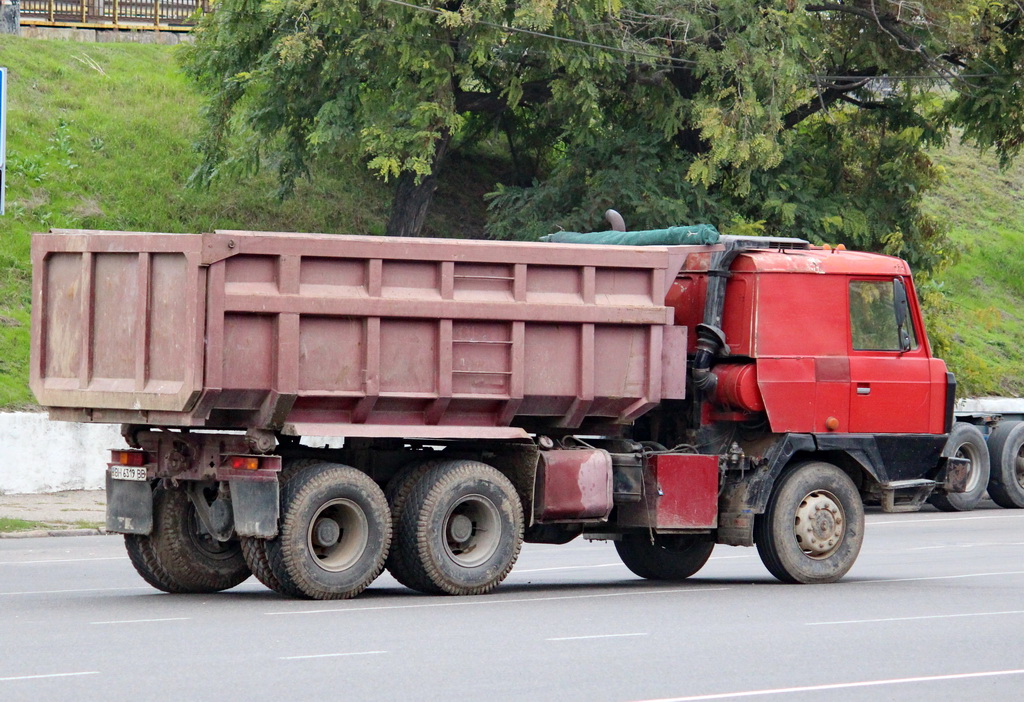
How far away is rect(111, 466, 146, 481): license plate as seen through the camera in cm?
1273

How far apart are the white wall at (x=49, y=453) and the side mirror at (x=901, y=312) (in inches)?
453

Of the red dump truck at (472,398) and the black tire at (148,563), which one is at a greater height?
the red dump truck at (472,398)

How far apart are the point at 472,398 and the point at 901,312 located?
4231 mm

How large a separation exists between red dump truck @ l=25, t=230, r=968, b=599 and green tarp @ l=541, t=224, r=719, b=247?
0.10 m

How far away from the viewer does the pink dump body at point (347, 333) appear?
12070 millimetres

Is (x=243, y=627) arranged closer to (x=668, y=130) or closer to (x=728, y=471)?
(x=728, y=471)

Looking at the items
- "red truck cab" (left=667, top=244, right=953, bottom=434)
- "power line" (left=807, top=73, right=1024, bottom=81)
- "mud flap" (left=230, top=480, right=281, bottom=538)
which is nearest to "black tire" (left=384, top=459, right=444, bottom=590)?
"mud flap" (left=230, top=480, right=281, bottom=538)

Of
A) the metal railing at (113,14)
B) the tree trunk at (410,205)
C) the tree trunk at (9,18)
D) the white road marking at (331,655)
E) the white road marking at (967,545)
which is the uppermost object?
the metal railing at (113,14)

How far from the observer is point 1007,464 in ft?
82.8

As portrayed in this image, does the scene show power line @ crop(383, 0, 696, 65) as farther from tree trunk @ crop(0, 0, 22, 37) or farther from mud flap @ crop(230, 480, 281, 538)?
tree trunk @ crop(0, 0, 22, 37)

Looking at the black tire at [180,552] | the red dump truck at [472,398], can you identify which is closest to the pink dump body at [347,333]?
the red dump truck at [472,398]

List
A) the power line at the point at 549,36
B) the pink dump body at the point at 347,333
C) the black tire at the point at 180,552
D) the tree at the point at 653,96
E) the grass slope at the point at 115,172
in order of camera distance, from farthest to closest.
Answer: the grass slope at the point at 115,172
the tree at the point at 653,96
the power line at the point at 549,36
the black tire at the point at 180,552
the pink dump body at the point at 347,333

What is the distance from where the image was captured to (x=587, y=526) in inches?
560

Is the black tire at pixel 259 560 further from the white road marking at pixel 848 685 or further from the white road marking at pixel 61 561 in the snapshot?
the white road marking at pixel 848 685
